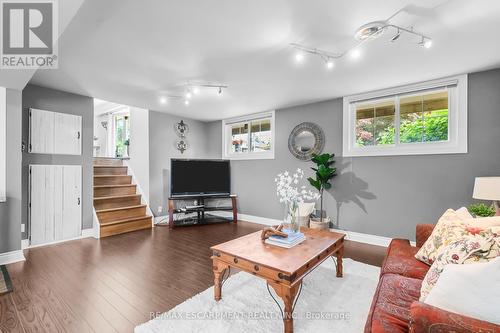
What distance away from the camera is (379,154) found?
3896 mm

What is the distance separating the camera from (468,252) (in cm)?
147

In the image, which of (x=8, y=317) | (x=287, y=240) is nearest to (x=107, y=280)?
(x=8, y=317)

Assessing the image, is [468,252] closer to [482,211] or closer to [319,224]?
[482,211]

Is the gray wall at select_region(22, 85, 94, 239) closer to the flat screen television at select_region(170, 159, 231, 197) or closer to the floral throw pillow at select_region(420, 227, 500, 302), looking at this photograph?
the flat screen television at select_region(170, 159, 231, 197)

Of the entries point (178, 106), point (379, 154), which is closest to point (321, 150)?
point (379, 154)

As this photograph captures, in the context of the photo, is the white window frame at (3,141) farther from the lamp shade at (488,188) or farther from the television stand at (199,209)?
the lamp shade at (488,188)

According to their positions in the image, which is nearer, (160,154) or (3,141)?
(3,141)

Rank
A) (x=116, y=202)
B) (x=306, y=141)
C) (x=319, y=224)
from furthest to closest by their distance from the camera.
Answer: (x=116, y=202)
(x=306, y=141)
(x=319, y=224)

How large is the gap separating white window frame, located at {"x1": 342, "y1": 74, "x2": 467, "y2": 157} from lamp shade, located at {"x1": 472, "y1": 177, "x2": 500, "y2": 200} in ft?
2.97

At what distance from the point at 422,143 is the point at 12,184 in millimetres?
5918

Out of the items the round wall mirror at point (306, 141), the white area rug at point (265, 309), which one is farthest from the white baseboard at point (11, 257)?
the round wall mirror at point (306, 141)

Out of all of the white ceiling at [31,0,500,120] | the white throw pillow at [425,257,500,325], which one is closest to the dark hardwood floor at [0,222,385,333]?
the white throw pillow at [425,257,500,325]

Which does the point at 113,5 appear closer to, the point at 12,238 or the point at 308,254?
the point at 308,254

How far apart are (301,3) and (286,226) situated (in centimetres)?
220
